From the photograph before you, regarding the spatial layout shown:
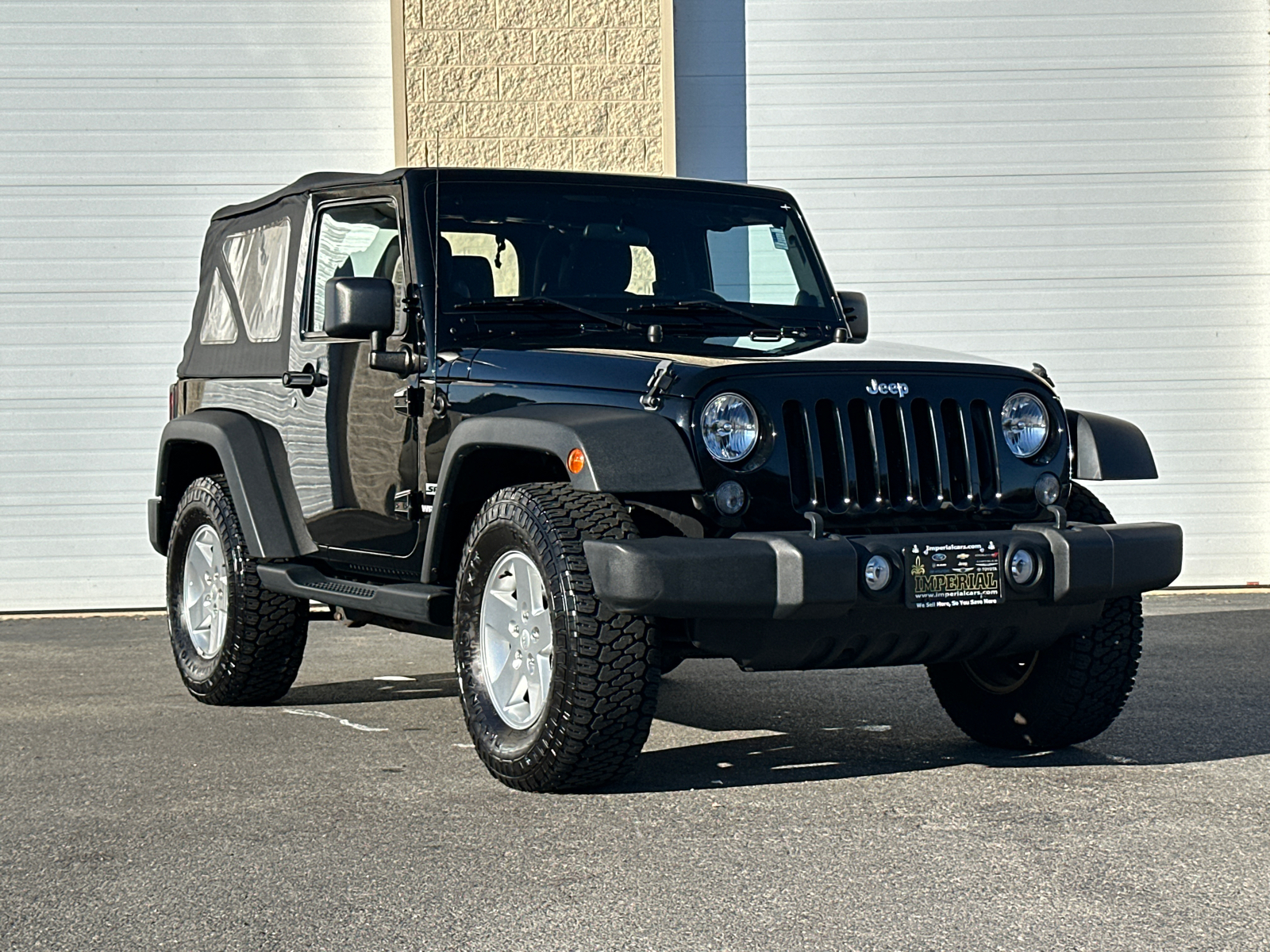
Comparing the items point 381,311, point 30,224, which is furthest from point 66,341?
point 381,311

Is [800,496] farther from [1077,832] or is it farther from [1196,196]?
[1196,196]

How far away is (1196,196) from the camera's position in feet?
40.7

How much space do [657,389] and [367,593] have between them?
5.63 feet

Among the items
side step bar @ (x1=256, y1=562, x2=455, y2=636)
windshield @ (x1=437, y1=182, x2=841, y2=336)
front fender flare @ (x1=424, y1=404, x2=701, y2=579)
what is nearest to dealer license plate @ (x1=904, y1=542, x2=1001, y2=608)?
front fender flare @ (x1=424, y1=404, x2=701, y2=579)

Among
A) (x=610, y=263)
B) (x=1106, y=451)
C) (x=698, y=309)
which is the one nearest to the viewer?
(x=1106, y=451)

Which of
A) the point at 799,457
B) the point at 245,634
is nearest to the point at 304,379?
the point at 245,634

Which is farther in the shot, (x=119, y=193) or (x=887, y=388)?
(x=119, y=193)

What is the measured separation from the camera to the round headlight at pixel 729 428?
516 centimetres

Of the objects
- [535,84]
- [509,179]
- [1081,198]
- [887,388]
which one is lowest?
[887,388]

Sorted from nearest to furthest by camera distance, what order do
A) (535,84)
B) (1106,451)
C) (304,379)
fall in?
(1106,451) → (304,379) → (535,84)

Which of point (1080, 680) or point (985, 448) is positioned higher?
point (985, 448)

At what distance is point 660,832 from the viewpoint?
189 inches

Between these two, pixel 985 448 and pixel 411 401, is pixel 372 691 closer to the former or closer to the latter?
pixel 411 401

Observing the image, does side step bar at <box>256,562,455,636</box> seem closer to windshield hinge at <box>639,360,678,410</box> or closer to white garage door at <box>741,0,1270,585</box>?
windshield hinge at <box>639,360,678,410</box>
